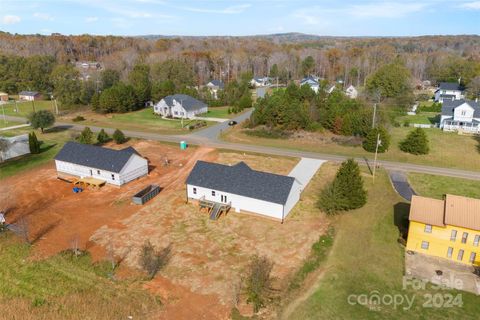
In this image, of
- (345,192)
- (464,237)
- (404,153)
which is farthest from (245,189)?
(404,153)

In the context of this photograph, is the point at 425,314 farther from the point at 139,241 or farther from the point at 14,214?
the point at 14,214

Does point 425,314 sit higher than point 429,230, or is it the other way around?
point 429,230

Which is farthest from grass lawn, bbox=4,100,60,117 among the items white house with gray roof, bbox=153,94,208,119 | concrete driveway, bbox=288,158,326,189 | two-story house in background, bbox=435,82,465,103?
two-story house in background, bbox=435,82,465,103

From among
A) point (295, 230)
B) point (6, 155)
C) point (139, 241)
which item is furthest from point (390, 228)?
point (6, 155)

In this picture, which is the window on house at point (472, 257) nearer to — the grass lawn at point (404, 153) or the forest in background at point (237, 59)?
the grass lawn at point (404, 153)

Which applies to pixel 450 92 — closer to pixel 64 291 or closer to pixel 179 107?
pixel 179 107

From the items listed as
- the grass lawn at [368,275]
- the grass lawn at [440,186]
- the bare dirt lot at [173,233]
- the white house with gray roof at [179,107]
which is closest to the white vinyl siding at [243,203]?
the bare dirt lot at [173,233]

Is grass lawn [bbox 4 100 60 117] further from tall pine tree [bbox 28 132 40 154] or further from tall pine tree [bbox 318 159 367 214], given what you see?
tall pine tree [bbox 318 159 367 214]
